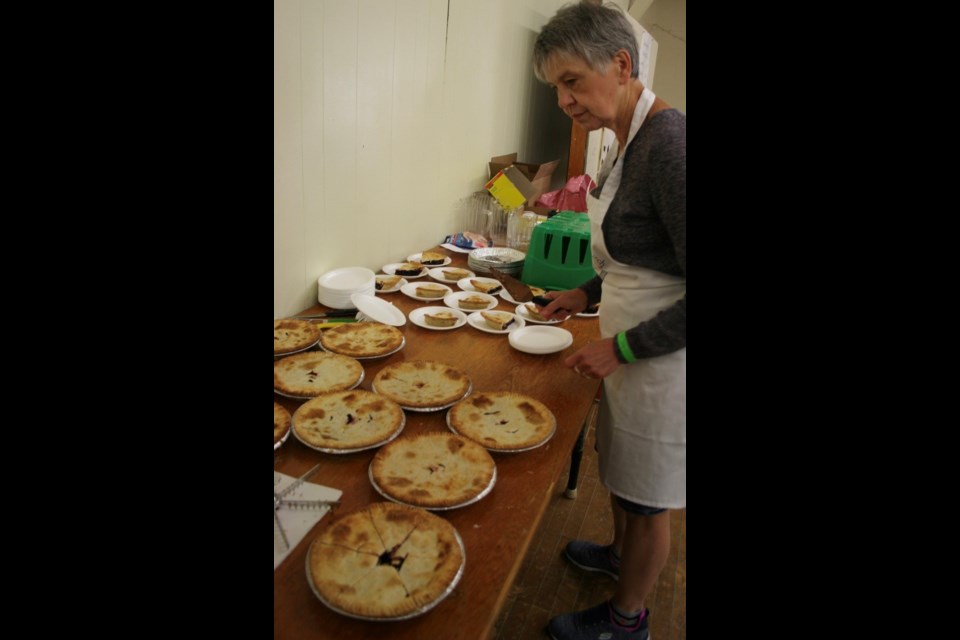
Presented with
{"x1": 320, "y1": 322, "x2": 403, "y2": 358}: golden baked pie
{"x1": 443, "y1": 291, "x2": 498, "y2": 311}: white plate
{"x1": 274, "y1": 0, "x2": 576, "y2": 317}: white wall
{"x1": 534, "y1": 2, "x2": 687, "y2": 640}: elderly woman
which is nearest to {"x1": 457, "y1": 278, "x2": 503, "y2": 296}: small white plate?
{"x1": 443, "y1": 291, "x2": 498, "y2": 311}: white plate

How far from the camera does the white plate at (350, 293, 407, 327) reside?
2.00 metres

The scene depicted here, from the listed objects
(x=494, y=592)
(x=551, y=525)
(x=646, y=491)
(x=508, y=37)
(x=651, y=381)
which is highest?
(x=508, y=37)

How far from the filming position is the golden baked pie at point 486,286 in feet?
8.07

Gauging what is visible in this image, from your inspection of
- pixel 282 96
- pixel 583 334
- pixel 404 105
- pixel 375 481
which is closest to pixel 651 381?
pixel 583 334

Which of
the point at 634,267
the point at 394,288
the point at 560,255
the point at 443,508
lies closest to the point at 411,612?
the point at 443,508

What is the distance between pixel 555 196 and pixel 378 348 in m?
2.34

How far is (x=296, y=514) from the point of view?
3.51ft

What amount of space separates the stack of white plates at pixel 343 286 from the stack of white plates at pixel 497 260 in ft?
2.07

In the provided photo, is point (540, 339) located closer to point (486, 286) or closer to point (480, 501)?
point (486, 286)

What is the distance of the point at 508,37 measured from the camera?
3686 mm

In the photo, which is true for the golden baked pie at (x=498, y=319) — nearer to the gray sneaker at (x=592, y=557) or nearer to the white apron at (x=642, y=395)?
the white apron at (x=642, y=395)

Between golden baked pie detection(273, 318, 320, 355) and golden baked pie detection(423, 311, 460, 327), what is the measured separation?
0.40 m

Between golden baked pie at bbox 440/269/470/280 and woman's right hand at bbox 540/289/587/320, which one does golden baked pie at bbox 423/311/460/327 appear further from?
golden baked pie at bbox 440/269/470/280
